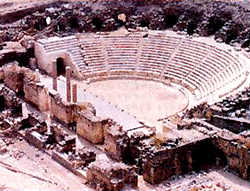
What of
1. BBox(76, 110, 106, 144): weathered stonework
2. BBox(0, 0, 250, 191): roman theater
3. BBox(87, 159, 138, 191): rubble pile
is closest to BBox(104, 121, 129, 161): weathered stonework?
BBox(0, 0, 250, 191): roman theater

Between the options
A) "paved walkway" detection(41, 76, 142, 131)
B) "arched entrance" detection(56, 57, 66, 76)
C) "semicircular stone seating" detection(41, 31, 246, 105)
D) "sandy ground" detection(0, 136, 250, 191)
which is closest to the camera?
"sandy ground" detection(0, 136, 250, 191)

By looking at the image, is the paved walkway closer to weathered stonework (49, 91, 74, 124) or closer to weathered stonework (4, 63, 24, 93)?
weathered stonework (49, 91, 74, 124)

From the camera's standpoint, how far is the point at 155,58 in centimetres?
4591

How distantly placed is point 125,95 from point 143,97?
1.26 meters

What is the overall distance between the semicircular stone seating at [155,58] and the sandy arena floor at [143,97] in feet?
3.29

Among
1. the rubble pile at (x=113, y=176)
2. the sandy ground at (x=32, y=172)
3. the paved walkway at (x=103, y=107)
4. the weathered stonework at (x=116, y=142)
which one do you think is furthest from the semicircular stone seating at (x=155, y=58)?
the rubble pile at (x=113, y=176)

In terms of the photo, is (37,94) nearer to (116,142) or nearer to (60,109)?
(60,109)

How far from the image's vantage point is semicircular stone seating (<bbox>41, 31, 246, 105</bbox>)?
42.7 metres

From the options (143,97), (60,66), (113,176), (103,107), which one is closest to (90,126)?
(103,107)

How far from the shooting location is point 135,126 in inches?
1436

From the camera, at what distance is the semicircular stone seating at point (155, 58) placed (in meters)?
42.7

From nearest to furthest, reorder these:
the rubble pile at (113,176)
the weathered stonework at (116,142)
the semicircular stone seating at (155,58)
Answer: the rubble pile at (113,176), the weathered stonework at (116,142), the semicircular stone seating at (155,58)

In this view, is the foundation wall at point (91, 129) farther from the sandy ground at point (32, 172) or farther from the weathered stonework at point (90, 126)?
the sandy ground at point (32, 172)

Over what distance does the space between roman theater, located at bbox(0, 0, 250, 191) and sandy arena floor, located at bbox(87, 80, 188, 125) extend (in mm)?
69
